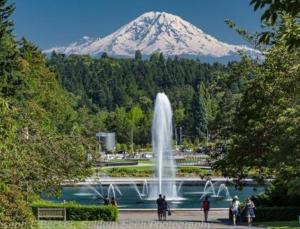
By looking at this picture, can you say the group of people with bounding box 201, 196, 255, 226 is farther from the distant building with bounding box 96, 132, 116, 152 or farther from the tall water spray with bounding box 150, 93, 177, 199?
the distant building with bounding box 96, 132, 116, 152

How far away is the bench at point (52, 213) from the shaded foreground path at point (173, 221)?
2.58 meters

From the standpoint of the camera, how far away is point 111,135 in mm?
148500

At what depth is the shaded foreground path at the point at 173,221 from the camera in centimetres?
2617

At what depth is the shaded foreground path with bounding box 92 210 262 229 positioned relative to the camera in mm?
26172

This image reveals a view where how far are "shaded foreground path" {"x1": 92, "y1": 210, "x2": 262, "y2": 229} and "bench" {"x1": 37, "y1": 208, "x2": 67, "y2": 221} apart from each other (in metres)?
2.58

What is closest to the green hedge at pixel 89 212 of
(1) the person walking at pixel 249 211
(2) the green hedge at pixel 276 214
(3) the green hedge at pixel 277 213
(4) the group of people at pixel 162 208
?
(4) the group of people at pixel 162 208

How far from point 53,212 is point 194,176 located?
1576 inches

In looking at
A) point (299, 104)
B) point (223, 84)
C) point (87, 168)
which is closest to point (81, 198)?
point (87, 168)

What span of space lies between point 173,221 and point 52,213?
18.1 feet

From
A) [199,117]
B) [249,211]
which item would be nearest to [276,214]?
[249,211]

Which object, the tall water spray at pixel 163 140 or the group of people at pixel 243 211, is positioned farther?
the tall water spray at pixel 163 140

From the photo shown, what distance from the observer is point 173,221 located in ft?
94.1

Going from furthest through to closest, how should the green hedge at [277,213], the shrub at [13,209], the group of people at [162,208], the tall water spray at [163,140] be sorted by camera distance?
1. the tall water spray at [163,140]
2. the group of people at [162,208]
3. the green hedge at [277,213]
4. the shrub at [13,209]

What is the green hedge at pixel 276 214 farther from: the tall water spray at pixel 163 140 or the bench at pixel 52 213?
the tall water spray at pixel 163 140
